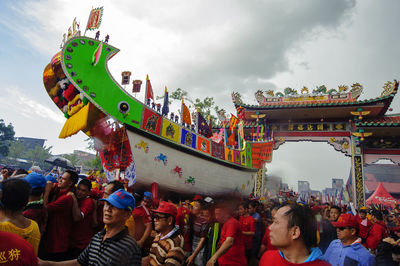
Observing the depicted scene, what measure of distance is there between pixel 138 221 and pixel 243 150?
9524 millimetres

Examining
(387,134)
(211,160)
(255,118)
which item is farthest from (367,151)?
(211,160)

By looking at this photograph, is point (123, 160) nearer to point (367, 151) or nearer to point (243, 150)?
point (243, 150)

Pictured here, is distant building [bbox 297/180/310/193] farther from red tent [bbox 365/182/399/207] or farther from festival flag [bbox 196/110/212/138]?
festival flag [bbox 196/110/212/138]

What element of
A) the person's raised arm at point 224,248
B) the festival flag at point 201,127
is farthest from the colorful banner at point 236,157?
the person's raised arm at point 224,248

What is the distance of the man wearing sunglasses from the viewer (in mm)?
2246

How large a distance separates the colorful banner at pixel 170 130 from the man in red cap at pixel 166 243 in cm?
562

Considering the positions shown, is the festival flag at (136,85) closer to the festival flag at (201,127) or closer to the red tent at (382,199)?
the festival flag at (201,127)

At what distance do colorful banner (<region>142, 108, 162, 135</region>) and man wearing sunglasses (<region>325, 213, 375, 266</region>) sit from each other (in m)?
5.86

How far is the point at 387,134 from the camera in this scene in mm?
14391

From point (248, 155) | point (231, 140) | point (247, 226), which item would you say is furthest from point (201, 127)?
point (247, 226)

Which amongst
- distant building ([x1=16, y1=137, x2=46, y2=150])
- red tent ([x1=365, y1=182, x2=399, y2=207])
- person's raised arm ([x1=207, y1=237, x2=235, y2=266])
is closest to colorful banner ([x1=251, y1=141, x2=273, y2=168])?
red tent ([x1=365, y1=182, x2=399, y2=207])

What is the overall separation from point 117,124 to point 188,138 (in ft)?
9.07

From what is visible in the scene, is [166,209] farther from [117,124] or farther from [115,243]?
[117,124]

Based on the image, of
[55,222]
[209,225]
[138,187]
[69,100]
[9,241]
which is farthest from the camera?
[138,187]
